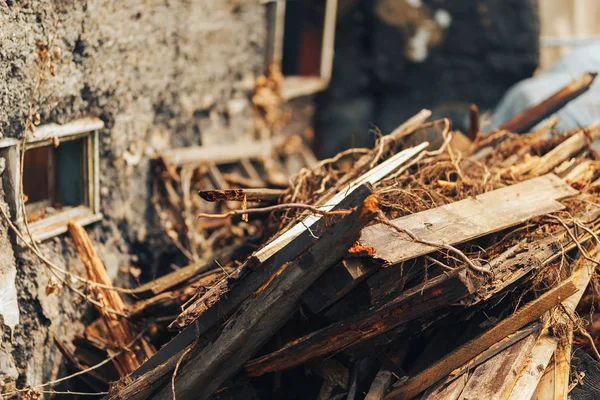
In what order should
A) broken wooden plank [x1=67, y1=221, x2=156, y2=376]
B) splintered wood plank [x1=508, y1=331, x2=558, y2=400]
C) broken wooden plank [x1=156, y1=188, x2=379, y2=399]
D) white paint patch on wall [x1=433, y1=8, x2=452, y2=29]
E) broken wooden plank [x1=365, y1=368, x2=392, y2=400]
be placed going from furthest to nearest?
white paint patch on wall [x1=433, y1=8, x2=452, y2=29] < broken wooden plank [x1=67, y1=221, x2=156, y2=376] < broken wooden plank [x1=365, y1=368, x2=392, y2=400] < splintered wood plank [x1=508, y1=331, x2=558, y2=400] < broken wooden plank [x1=156, y1=188, x2=379, y2=399]

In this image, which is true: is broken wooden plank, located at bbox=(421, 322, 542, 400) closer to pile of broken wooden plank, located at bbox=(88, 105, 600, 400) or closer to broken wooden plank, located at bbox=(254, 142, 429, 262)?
pile of broken wooden plank, located at bbox=(88, 105, 600, 400)

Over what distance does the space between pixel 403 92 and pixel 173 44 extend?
381 centimetres

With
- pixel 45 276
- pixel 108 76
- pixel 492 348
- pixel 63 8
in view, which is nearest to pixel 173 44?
pixel 108 76

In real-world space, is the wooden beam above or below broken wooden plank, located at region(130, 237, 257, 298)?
above

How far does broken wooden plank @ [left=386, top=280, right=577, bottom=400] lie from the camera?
320 cm

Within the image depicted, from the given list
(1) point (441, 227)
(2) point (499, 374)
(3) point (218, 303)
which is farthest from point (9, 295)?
(2) point (499, 374)

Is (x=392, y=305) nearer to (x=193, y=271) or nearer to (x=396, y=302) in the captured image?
(x=396, y=302)

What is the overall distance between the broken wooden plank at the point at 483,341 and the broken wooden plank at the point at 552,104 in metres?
2.24

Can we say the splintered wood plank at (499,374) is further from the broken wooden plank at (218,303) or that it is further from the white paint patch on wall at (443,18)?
the white paint patch on wall at (443,18)

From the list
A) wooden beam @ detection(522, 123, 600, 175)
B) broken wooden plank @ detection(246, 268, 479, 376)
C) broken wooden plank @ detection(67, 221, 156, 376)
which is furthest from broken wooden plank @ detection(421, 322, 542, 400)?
broken wooden plank @ detection(67, 221, 156, 376)

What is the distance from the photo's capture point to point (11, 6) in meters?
3.48

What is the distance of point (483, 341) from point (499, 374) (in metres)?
0.17

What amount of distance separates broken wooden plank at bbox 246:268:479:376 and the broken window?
473 cm

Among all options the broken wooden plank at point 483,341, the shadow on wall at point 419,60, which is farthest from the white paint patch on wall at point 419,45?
the broken wooden plank at point 483,341
